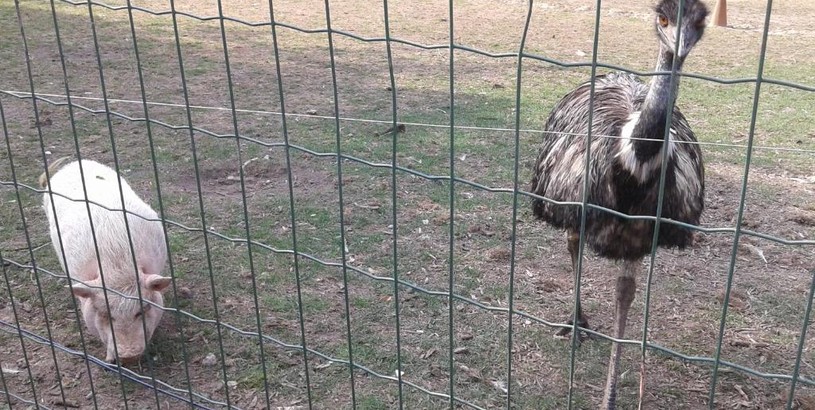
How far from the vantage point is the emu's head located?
2967 millimetres

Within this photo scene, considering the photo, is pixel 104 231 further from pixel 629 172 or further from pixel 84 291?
pixel 629 172

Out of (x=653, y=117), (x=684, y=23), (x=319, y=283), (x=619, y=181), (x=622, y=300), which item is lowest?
(x=319, y=283)

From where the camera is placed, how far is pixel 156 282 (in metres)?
3.97

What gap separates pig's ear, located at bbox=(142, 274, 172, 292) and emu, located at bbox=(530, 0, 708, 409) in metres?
1.93

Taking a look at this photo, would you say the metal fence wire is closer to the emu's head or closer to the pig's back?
the pig's back

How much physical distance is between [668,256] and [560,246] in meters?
0.71

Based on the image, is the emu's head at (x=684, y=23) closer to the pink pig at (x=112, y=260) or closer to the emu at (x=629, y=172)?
the emu at (x=629, y=172)

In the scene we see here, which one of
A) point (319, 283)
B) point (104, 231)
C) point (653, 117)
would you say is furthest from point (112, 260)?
point (653, 117)

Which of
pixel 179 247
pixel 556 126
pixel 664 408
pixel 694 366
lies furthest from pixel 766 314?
pixel 179 247

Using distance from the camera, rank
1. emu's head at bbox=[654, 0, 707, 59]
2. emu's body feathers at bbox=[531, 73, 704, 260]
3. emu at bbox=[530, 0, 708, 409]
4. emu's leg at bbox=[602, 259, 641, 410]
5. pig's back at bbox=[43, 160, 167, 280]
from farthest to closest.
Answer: pig's back at bbox=[43, 160, 167, 280], emu's leg at bbox=[602, 259, 641, 410], emu's body feathers at bbox=[531, 73, 704, 260], emu at bbox=[530, 0, 708, 409], emu's head at bbox=[654, 0, 707, 59]

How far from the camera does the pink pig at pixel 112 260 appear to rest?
12.8 feet

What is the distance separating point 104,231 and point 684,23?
3112mm

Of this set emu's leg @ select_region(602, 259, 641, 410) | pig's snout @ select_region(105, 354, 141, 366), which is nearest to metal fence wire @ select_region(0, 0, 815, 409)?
pig's snout @ select_region(105, 354, 141, 366)

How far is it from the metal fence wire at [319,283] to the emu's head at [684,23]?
13.7 inches
